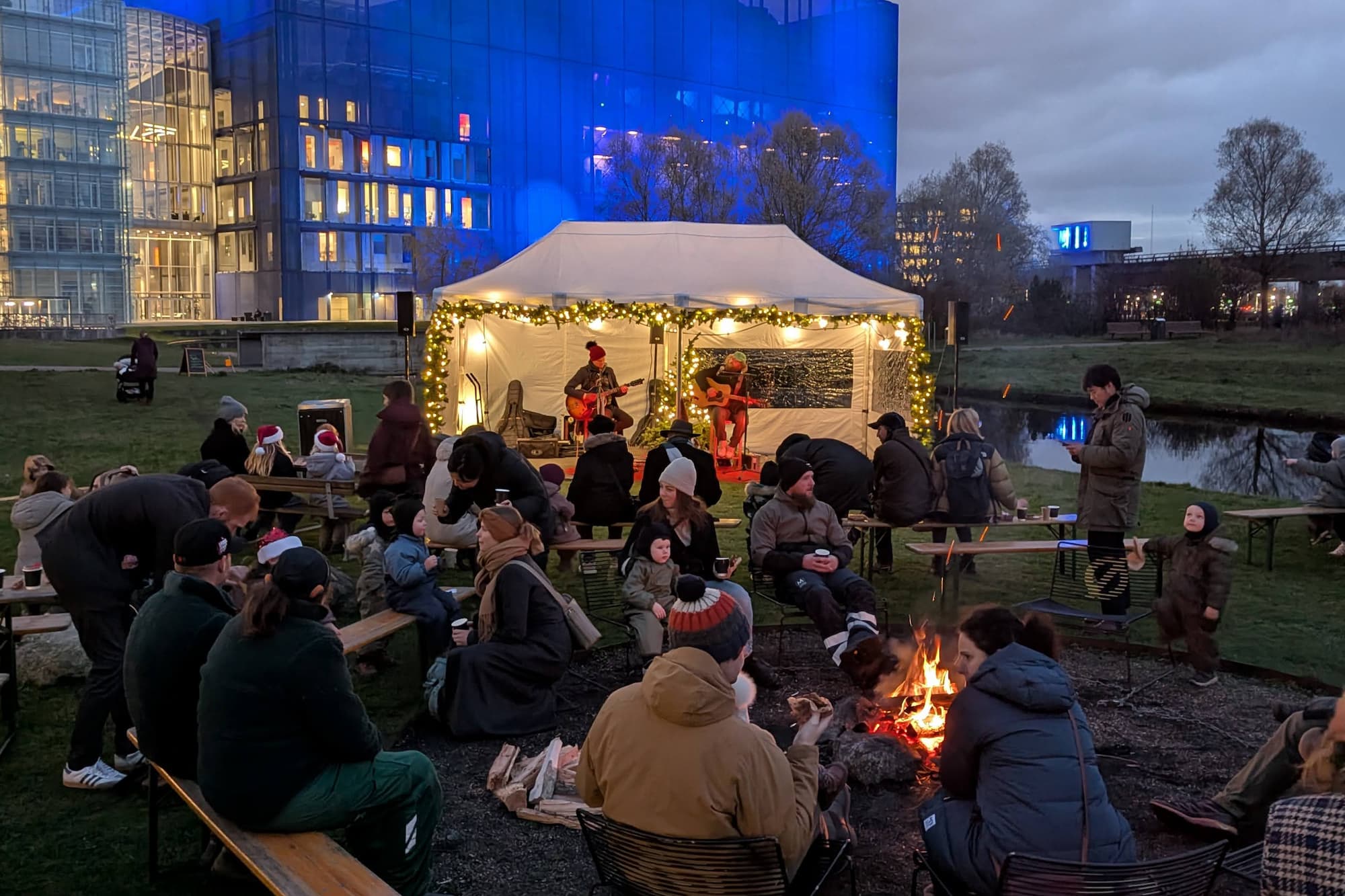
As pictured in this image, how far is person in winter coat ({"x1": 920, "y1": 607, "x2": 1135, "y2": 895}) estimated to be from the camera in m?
3.77

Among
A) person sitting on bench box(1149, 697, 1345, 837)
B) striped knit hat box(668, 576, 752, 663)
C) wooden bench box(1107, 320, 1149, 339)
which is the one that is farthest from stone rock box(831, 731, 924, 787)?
wooden bench box(1107, 320, 1149, 339)

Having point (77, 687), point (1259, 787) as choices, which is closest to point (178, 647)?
point (77, 687)

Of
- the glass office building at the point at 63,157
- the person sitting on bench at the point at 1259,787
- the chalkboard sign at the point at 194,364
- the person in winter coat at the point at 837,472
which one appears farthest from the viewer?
the glass office building at the point at 63,157

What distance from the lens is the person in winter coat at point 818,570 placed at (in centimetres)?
712

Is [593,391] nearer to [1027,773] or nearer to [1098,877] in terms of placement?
[1027,773]

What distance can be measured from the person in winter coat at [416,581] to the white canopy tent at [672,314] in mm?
9598

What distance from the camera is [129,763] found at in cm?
572

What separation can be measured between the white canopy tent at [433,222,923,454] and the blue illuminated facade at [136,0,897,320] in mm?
34604

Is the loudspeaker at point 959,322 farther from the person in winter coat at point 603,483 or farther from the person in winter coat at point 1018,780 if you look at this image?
the person in winter coat at point 1018,780

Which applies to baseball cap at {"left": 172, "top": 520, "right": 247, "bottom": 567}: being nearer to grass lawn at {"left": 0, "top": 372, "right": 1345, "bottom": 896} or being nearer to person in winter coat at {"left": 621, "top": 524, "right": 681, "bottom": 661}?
grass lawn at {"left": 0, "top": 372, "right": 1345, "bottom": 896}

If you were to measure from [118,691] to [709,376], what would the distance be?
41.8ft

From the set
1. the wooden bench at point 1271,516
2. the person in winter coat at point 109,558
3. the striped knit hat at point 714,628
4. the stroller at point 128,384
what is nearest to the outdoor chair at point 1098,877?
the striped knit hat at point 714,628

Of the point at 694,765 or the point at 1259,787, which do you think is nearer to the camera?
the point at 694,765

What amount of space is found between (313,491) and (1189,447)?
999 inches
